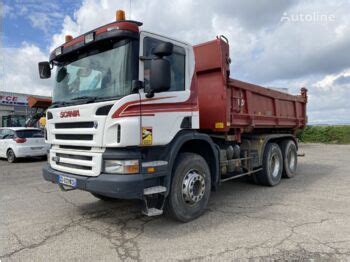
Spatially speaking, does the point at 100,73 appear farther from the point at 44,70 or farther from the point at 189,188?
the point at 189,188

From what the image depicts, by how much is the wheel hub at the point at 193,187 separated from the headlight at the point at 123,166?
0.98 m

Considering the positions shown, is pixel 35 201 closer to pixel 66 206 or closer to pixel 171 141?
pixel 66 206

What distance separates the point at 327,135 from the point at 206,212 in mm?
22466

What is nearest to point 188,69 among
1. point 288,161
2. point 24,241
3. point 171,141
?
point 171,141

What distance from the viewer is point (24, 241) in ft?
12.9

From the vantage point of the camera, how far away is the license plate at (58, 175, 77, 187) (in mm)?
4135

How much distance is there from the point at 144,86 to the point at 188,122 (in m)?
1.03

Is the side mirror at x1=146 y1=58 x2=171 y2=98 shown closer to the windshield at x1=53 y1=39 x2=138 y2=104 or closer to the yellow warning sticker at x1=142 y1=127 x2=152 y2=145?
the windshield at x1=53 y1=39 x2=138 y2=104

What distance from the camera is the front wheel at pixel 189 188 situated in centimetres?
434

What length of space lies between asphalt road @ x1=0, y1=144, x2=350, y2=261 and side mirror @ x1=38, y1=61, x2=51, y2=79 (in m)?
2.42

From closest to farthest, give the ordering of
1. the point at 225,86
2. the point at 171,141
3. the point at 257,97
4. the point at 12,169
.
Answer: the point at 171,141
the point at 225,86
the point at 257,97
the point at 12,169

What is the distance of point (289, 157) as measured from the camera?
8.38 metres

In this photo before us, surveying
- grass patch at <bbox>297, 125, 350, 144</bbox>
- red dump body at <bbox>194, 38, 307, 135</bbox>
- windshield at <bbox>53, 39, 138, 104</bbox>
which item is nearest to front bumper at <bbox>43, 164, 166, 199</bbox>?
windshield at <bbox>53, 39, 138, 104</bbox>

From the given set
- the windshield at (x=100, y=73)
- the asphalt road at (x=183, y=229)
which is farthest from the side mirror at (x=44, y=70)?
the asphalt road at (x=183, y=229)
